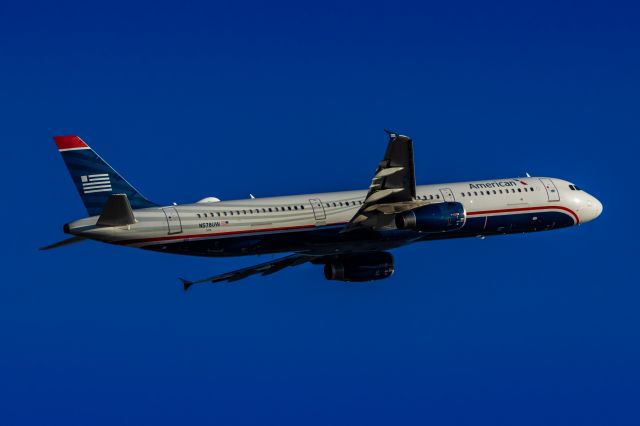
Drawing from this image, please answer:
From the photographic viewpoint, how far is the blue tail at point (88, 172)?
56.8 metres

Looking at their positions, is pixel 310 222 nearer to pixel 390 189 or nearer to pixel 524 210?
pixel 390 189

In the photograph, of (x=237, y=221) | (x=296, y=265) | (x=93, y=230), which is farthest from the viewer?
(x=296, y=265)

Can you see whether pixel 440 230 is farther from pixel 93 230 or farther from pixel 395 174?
pixel 93 230

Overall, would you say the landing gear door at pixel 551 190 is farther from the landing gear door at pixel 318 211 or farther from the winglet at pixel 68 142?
the winglet at pixel 68 142

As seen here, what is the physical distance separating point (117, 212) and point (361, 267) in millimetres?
13025

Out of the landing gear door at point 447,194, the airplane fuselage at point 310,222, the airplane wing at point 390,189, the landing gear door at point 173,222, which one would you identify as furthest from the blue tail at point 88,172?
the landing gear door at point 447,194

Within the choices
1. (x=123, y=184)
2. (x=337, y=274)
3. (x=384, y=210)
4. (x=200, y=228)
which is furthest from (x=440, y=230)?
(x=123, y=184)

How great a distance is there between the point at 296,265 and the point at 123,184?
1033 cm

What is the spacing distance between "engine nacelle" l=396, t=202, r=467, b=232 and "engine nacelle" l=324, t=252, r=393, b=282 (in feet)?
15.4

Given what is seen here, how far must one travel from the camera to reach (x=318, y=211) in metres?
Result: 60.2

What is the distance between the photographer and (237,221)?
58.8 m

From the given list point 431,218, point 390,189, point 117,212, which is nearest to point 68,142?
point 117,212

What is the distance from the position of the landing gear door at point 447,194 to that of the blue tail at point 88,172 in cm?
1576

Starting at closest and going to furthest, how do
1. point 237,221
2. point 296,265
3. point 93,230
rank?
point 93,230, point 237,221, point 296,265
